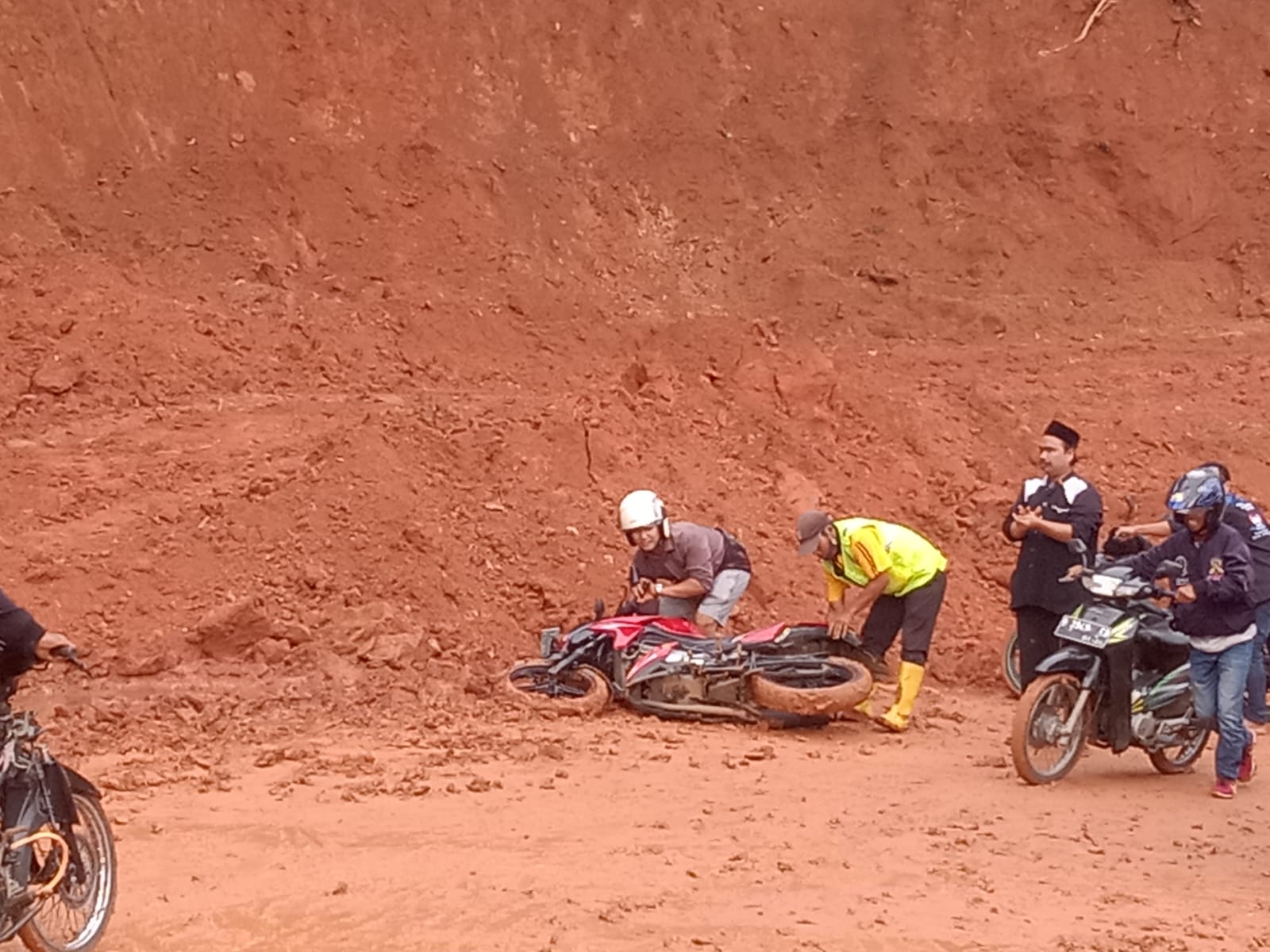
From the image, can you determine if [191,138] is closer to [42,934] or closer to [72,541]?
[72,541]

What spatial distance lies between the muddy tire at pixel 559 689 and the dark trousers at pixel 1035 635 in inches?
99.2

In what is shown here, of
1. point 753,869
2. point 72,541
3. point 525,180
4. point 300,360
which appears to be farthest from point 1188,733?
point 525,180

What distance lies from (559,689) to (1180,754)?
3.74 metres

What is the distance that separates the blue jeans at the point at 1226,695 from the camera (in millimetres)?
9062

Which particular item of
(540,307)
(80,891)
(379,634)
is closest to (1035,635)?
(379,634)

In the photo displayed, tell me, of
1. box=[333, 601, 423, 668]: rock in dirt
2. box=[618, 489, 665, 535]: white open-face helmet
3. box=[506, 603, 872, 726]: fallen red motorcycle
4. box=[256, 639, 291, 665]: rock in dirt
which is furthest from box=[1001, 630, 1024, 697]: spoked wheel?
box=[256, 639, 291, 665]: rock in dirt

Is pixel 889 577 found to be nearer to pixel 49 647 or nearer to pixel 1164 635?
pixel 1164 635

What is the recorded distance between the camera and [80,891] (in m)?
6.30

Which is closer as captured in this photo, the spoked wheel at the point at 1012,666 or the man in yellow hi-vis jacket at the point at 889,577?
the man in yellow hi-vis jacket at the point at 889,577

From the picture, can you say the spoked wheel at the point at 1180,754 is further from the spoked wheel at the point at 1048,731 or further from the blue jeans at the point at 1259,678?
the spoked wheel at the point at 1048,731

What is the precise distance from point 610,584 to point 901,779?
424 cm

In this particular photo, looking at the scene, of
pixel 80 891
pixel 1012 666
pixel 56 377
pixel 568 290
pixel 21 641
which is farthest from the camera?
pixel 568 290

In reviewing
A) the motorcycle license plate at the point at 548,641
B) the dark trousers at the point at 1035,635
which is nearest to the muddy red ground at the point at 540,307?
the motorcycle license plate at the point at 548,641

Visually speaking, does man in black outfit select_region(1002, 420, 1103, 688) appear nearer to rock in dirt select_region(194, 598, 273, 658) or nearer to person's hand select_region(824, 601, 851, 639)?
person's hand select_region(824, 601, 851, 639)
